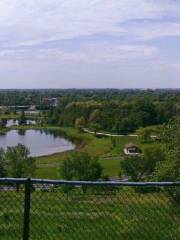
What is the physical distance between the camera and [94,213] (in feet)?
17.1

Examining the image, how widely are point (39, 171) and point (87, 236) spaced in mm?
38231

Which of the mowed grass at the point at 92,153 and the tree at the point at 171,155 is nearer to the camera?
the tree at the point at 171,155

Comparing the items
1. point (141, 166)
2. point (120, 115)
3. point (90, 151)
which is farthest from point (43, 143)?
point (141, 166)

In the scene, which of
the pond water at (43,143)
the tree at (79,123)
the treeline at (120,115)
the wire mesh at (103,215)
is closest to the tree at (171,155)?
the wire mesh at (103,215)

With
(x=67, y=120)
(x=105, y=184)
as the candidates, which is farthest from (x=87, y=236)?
(x=67, y=120)

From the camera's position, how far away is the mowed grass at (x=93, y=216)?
4953mm

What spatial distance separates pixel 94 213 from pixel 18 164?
27119mm

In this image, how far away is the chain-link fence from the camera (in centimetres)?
489

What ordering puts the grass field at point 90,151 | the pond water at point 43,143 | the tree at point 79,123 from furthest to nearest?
the tree at point 79,123
the pond water at point 43,143
the grass field at point 90,151

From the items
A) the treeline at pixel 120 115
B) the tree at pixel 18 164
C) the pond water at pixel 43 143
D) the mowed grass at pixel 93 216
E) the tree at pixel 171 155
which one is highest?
the mowed grass at pixel 93 216

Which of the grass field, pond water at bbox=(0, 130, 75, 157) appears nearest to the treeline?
the grass field

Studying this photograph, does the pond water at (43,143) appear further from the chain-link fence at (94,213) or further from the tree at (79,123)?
the chain-link fence at (94,213)

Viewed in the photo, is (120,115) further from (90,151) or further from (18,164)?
(18,164)

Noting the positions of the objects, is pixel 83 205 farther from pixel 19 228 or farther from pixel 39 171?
pixel 39 171
